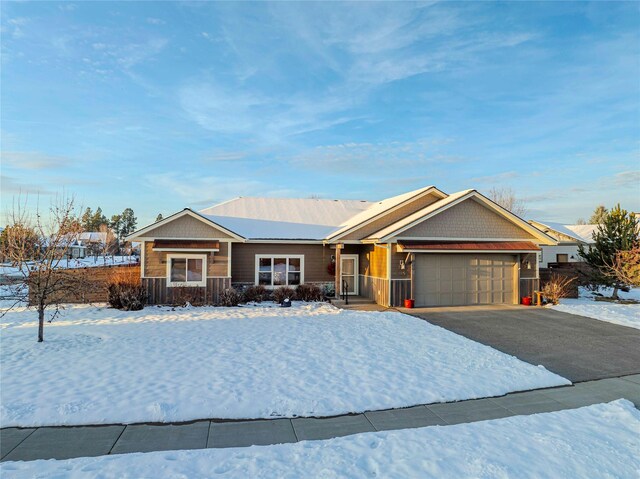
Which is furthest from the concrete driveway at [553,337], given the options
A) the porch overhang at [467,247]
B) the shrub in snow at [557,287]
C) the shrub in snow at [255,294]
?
the shrub in snow at [255,294]

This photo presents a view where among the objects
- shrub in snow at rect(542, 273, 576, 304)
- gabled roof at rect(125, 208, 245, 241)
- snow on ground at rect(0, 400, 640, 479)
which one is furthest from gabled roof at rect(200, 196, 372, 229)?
snow on ground at rect(0, 400, 640, 479)

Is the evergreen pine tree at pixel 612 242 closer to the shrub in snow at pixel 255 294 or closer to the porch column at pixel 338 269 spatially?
the porch column at pixel 338 269

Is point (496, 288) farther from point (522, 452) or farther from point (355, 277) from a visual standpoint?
point (522, 452)

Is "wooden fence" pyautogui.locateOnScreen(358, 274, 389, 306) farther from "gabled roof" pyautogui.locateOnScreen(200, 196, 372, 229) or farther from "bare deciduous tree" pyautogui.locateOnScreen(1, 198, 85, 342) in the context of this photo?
"bare deciduous tree" pyautogui.locateOnScreen(1, 198, 85, 342)

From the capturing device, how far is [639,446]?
4.88m

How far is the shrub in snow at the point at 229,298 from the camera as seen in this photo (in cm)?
1570

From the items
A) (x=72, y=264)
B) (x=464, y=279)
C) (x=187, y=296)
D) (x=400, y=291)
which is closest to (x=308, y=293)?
(x=400, y=291)

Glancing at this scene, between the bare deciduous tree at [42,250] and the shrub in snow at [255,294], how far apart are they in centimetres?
722

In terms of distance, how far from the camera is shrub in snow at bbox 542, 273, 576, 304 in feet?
55.0

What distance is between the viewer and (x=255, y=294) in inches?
660

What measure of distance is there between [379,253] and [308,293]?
3730 mm

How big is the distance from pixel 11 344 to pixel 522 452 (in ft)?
37.0

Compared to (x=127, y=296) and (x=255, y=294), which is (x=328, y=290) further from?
(x=127, y=296)

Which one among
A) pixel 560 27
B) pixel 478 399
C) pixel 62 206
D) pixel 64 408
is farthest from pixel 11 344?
pixel 560 27
